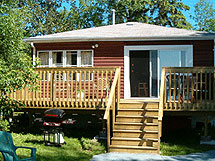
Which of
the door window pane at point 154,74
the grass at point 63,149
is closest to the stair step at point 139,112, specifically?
the grass at point 63,149

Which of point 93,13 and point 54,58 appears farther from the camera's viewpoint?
point 93,13

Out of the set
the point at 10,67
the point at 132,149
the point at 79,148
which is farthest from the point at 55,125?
the point at 132,149

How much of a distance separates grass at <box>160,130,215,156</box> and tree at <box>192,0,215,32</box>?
22402 mm

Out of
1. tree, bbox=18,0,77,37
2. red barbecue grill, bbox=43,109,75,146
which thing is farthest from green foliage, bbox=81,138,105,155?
tree, bbox=18,0,77,37

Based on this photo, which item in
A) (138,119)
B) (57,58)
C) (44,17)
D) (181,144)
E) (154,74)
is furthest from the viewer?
(44,17)

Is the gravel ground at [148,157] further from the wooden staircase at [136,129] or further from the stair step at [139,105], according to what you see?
the stair step at [139,105]

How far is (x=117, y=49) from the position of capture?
11188 millimetres

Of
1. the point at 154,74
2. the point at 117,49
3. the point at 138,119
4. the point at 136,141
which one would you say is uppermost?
the point at 117,49

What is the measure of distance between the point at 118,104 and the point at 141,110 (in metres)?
0.70

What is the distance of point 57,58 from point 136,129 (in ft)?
16.3

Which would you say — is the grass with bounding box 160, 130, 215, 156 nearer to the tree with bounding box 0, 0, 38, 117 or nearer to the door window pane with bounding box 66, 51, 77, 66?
the tree with bounding box 0, 0, 38, 117

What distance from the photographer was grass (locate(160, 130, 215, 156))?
764cm

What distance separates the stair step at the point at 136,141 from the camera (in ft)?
24.5

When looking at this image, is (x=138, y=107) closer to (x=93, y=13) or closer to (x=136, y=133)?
(x=136, y=133)
